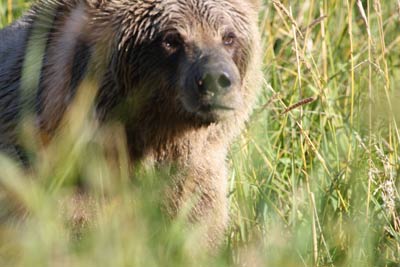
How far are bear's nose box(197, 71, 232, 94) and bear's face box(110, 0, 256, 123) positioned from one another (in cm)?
8

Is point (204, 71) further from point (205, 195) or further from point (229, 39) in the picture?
point (205, 195)

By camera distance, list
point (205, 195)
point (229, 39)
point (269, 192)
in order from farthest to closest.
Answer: point (269, 192)
point (205, 195)
point (229, 39)

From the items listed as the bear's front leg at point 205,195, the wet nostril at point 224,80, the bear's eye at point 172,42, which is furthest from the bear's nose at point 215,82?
the bear's front leg at point 205,195

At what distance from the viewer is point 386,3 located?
6.83 metres

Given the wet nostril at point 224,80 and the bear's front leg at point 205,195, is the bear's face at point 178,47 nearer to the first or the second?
the wet nostril at point 224,80

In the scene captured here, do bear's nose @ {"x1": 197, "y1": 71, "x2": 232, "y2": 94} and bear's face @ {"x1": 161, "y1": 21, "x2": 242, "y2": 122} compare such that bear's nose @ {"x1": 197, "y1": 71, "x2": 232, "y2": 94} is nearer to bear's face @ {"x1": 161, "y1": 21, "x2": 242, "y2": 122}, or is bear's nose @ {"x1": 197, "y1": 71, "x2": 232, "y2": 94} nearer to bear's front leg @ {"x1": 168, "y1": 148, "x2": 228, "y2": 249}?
bear's face @ {"x1": 161, "y1": 21, "x2": 242, "y2": 122}

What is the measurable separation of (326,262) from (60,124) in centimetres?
125

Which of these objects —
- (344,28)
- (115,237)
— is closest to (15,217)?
(115,237)

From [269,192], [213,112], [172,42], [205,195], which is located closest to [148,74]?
[172,42]

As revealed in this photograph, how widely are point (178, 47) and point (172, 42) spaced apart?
42 millimetres

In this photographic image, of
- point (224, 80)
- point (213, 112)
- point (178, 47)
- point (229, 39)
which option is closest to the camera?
point (224, 80)

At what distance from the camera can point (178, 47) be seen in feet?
15.1

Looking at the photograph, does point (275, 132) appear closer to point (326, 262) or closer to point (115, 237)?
point (326, 262)

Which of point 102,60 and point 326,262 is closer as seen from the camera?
point 326,262
